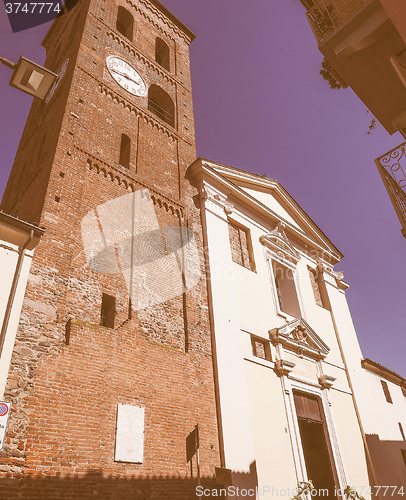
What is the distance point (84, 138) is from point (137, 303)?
4.56m

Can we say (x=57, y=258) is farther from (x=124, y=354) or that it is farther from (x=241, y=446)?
(x=241, y=446)

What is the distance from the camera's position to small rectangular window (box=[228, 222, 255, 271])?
1297 centimetres

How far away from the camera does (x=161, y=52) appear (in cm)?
1802

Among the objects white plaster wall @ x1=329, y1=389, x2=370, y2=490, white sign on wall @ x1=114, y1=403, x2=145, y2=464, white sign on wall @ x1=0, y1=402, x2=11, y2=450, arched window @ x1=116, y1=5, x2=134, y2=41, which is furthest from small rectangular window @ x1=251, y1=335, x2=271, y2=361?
arched window @ x1=116, y1=5, x2=134, y2=41

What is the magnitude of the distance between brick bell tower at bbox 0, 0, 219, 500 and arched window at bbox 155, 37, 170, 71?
10.9 feet

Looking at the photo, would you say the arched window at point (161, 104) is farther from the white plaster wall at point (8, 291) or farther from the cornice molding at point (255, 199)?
the white plaster wall at point (8, 291)

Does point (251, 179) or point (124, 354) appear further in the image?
point (251, 179)

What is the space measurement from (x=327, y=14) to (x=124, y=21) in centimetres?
1206

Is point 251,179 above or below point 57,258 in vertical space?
above

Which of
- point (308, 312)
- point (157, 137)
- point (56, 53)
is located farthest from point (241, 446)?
point (56, 53)

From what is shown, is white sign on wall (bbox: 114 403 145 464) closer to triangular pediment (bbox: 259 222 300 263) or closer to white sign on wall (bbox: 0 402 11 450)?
white sign on wall (bbox: 0 402 11 450)

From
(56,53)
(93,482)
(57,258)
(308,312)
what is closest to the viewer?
(93,482)

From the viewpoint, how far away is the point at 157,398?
323 inches

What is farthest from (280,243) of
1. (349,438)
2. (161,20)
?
(161,20)
